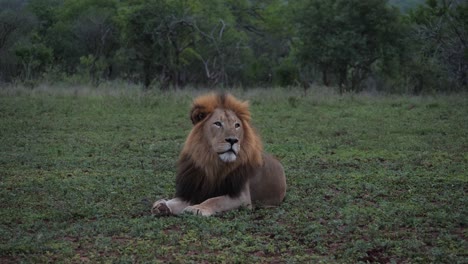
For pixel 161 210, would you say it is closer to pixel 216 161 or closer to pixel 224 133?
pixel 216 161

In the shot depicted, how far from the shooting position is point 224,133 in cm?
568

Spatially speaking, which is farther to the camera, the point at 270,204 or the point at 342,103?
the point at 342,103

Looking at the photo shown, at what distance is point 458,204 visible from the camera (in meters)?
5.93

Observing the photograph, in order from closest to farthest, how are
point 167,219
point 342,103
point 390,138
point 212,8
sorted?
point 167,219
point 390,138
point 342,103
point 212,8

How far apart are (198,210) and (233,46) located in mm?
24893

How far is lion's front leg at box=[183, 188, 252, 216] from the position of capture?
550 centimetres

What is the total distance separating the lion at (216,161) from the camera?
5617 mm

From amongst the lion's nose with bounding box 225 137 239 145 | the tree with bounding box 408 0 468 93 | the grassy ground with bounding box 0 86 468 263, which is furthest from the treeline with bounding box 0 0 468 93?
the lion's nose with bounding box 225 137 239 145

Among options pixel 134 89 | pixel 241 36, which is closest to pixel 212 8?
pixel 241 36

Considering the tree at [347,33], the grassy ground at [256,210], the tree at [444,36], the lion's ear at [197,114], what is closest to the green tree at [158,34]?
the tree at [347,33]

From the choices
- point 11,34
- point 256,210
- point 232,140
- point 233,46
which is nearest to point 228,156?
point 232,140

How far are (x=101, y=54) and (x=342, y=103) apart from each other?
16066mm

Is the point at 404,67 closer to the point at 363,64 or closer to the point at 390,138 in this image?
the point at 363,64

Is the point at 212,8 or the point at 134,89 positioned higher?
the point at 212,8
